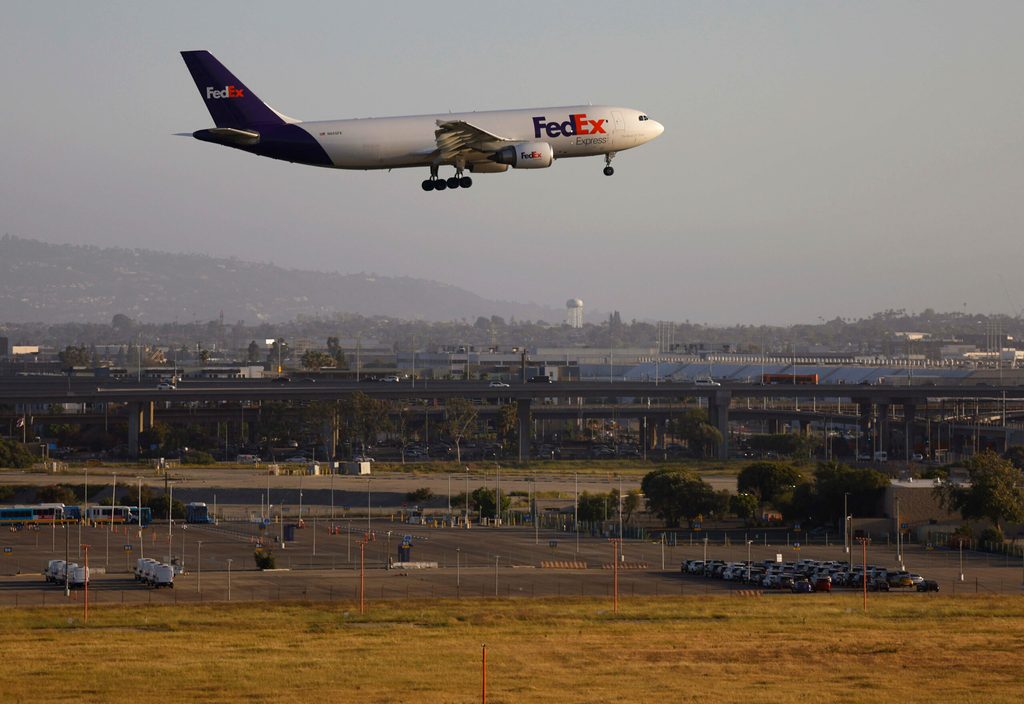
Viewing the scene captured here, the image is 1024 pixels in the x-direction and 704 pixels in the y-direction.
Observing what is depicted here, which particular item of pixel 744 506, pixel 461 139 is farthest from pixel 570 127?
pixel 744 506

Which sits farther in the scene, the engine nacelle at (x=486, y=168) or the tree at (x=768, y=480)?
the tree at (x=768, y=480)

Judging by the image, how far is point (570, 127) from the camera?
259 ft

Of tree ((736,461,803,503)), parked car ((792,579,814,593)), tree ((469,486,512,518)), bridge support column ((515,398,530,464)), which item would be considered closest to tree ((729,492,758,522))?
tree ((736,461,803,503))

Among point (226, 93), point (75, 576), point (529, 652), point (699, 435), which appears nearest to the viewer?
point (529, 652)

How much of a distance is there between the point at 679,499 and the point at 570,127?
44.6 m

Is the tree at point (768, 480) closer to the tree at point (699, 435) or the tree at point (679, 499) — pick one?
the tree at point (679, 499)

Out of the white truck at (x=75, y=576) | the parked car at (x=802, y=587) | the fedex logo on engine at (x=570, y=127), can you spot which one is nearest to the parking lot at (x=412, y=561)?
the white truck at (x=75, y=576)

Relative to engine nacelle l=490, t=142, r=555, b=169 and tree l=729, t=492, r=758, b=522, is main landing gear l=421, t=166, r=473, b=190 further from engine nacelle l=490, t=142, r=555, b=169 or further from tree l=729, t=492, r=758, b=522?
tree l=729, t=492, r=758, b=522

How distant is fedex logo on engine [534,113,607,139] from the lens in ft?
256

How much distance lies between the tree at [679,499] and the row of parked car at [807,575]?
27.7m

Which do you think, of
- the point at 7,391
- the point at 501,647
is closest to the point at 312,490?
the point at 7,391

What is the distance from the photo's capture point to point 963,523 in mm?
108125

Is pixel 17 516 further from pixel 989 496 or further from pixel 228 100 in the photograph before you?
pixel 989 496

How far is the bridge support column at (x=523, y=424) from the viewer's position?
18800cm
